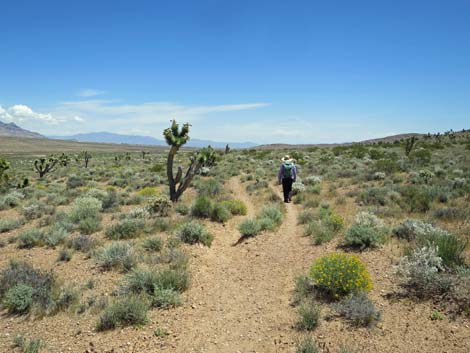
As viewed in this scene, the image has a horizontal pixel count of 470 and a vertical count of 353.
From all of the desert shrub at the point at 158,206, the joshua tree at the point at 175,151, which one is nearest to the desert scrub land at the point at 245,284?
the desert shrub at the point at 158,206

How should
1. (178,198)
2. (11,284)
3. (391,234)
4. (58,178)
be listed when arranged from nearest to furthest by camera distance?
(11,284)
(391,234)
(178,198)
(58,178)

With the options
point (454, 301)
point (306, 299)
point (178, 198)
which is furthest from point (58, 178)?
point (454, 301)

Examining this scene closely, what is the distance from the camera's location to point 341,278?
606 centimetres

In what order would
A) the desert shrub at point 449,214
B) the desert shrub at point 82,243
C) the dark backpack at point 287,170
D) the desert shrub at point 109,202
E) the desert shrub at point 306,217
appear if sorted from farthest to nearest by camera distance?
the desert shrub at point 109,202, the dark backpack at point 287,170, the desert shrub at point 306,217, the desert shrub at point 449,214, the desert shrub at point 82,243

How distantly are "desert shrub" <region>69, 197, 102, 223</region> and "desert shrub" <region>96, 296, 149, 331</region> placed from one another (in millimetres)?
7637

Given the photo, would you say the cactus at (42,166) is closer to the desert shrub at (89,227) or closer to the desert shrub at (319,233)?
the desert shrub at (89,227)

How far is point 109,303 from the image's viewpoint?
624cm

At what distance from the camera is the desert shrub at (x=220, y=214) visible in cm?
1239

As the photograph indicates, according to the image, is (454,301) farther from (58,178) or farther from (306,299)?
(58,178)

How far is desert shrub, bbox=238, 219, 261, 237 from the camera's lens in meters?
10.4

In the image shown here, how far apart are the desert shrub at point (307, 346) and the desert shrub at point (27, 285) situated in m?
4.81

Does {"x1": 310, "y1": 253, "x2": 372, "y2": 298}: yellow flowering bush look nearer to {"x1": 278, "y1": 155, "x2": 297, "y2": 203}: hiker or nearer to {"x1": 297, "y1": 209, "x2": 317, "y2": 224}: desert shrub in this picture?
{"x1": 297, "y1": 209, "x2": 317, "y2": 224}: desert shrub

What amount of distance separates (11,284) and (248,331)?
5269 mm

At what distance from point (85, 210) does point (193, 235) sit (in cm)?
600
